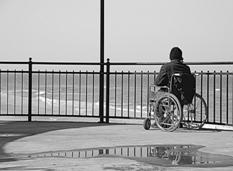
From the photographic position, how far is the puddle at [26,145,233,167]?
5.73m

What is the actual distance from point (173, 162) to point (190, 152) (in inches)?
31.1

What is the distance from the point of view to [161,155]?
625 cm

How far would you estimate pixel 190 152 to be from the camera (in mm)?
6508

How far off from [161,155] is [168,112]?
2.67 m

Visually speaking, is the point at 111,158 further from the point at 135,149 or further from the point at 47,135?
the point at 47,135

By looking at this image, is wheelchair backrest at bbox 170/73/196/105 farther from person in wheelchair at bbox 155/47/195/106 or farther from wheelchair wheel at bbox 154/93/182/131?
wheelchair wheel at bbox 154/93/182/131

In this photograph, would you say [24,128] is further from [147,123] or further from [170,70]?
[170,70]

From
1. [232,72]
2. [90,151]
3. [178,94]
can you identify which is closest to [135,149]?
[90,151]

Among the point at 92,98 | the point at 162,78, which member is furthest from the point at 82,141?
the point at 92,98

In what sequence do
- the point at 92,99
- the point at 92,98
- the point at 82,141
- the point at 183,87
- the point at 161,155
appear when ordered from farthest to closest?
the point at 92,98 < the point at 92,99 < the point at 183,87 < the point at 82,141 < the point at 161,155

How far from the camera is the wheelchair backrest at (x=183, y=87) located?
881 centimetres

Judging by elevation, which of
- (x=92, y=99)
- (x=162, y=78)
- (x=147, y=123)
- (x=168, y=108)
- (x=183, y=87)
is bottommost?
(x=147, y=123)
